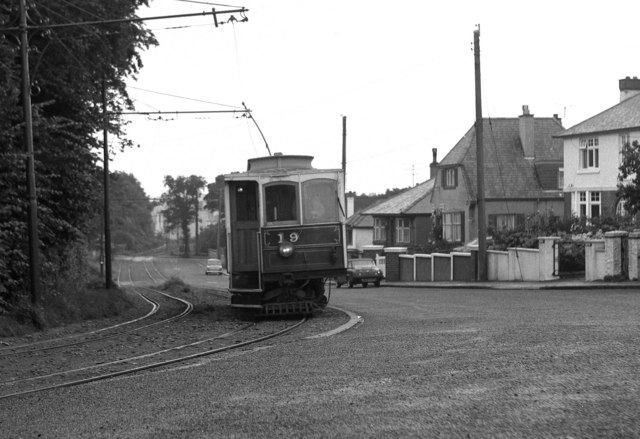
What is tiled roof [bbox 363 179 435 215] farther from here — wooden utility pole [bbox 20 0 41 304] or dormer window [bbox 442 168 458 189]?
wooden utility pole [bbox 20 0 41 304]

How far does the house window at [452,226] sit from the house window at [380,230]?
10.4 m

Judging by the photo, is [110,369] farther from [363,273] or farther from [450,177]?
[450,177]

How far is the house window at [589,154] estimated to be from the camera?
146 ft

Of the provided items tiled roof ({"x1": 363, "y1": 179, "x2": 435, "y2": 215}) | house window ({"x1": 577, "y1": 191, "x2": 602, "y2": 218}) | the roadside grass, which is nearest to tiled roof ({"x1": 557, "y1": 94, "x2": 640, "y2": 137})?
house window ({"x1": 577, "y1": 191, "x2": 602, "y2": 218})

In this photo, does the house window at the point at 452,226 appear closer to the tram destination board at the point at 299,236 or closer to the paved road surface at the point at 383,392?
the tram destination board at the point at 299,236

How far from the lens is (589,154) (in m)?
44.9

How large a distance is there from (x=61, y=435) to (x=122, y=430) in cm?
49

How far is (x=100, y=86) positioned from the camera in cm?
2878

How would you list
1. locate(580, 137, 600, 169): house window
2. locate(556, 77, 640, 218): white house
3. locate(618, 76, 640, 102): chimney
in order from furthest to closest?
locate(618, 76, 640, 102): chimney
locate(580, 137, 600, 169): house window
locate(556, 77, 640, 218): white house

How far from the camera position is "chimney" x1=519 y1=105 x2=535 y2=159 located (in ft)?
182

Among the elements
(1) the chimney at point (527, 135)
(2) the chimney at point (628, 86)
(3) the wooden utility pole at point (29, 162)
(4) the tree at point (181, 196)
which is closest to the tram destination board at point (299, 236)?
(3) the wooden utility pole at point (29, 162)

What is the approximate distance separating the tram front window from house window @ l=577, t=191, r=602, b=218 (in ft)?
92.7

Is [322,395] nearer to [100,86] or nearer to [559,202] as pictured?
[100,86]

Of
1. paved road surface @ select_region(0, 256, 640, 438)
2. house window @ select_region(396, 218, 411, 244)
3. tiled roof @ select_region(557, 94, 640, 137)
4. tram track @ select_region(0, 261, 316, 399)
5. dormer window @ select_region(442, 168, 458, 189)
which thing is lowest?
tram track @ select_region(0, 261, 316, 399)
